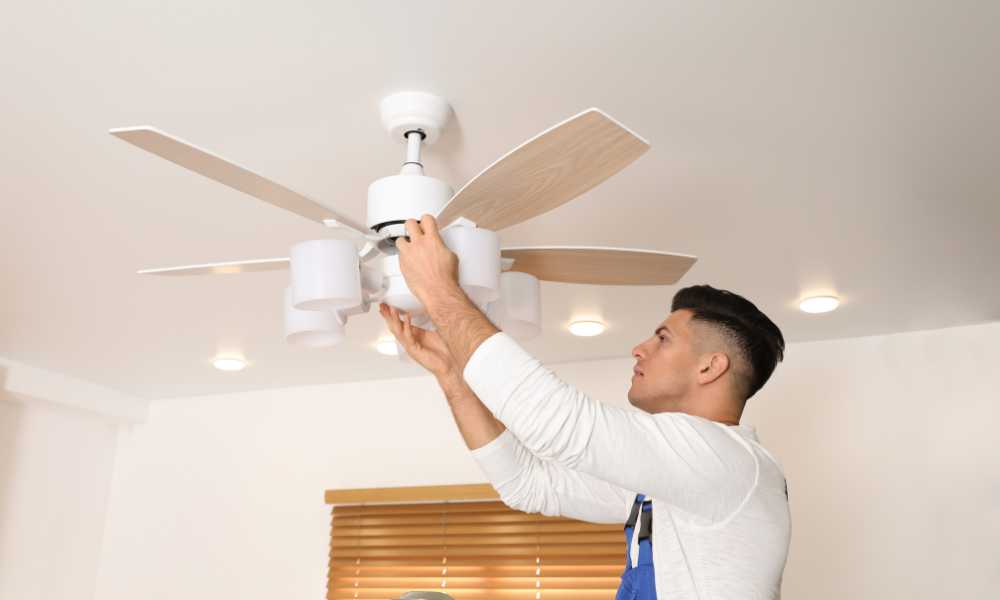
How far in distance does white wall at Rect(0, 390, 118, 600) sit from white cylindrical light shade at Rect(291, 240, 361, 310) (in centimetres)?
278

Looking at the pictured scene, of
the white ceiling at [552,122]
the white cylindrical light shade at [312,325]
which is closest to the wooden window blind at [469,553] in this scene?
the white ceiling at [552,122]

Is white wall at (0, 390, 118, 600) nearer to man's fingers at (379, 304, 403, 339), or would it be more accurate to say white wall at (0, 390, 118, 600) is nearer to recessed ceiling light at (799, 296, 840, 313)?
man's fingers at (379, 304, 403, 339)

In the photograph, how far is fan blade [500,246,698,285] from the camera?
1555 millimetres

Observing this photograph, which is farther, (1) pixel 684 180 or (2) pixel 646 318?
(2) pixel 646 318

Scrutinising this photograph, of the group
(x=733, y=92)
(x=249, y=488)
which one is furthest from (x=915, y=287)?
(x=249, y=488)

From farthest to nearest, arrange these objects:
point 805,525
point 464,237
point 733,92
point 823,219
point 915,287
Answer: point 805,525 < point 915,287 < point 823,219 < point 733,92 < point 464,237

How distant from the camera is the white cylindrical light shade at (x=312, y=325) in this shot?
1.53 metres

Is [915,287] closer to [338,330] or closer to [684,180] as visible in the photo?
[684,180]

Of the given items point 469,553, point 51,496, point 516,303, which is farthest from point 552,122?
point 51,496

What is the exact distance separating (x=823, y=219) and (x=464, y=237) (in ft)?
4.10

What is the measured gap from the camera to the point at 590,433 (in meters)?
1.09

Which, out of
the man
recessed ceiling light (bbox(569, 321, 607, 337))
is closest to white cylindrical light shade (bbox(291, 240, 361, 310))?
the man

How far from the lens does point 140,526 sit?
4031 millimetres

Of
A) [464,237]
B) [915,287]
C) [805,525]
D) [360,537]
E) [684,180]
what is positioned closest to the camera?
[464,237]
